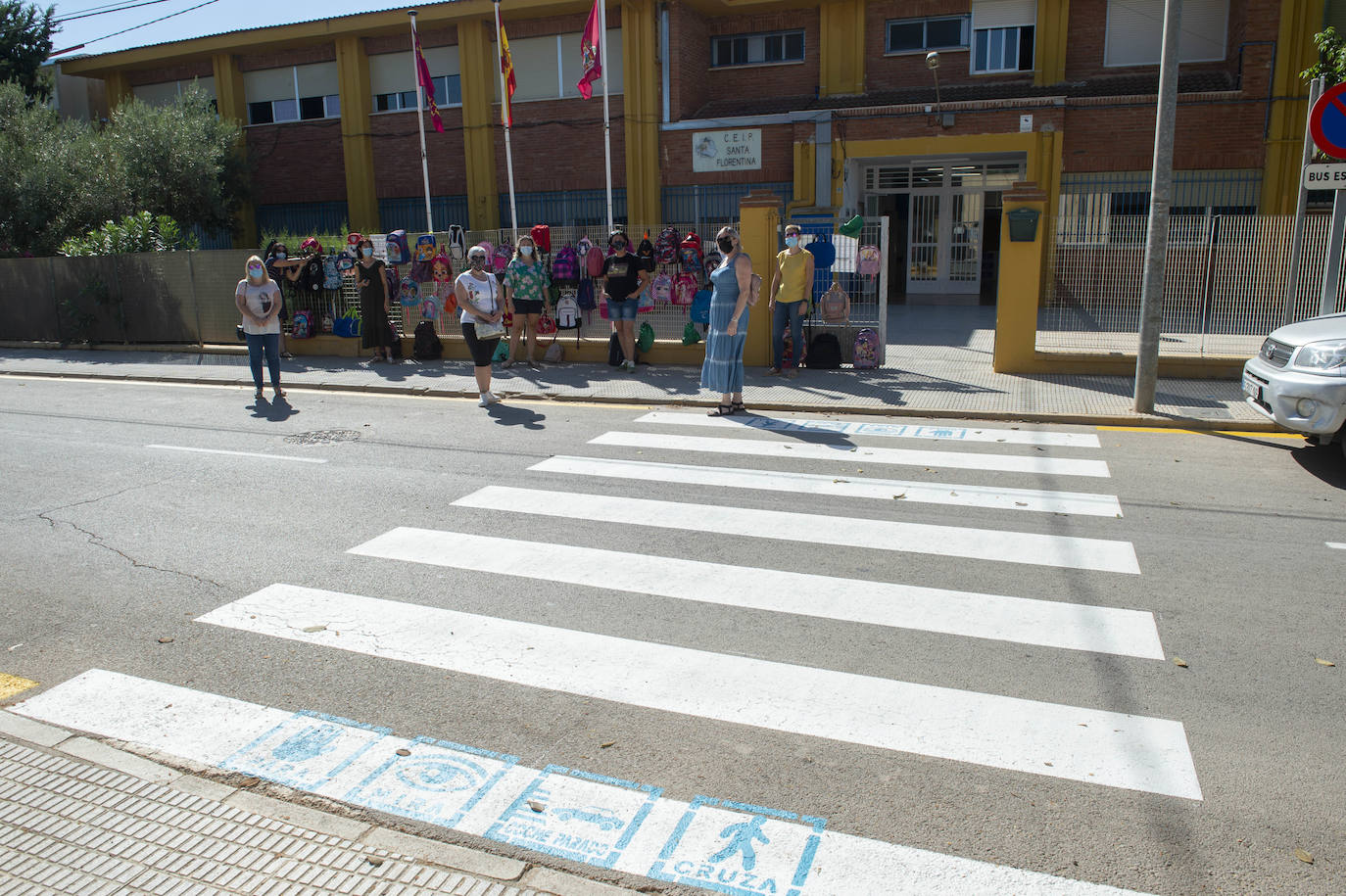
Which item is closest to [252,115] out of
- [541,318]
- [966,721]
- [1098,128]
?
[541,318]

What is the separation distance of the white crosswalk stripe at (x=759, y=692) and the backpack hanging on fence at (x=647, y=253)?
345 inches

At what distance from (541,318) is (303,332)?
A: 4766mm

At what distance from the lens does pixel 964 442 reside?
954 centimetres

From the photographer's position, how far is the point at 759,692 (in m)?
4.56

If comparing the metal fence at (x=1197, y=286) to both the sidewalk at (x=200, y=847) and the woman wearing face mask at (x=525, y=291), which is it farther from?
the sidewalk at (x=200, y=847)

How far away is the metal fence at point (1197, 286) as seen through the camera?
11992 mm

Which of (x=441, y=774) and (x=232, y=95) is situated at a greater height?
(x=232, y=95)

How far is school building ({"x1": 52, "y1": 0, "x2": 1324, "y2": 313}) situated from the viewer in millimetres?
20094

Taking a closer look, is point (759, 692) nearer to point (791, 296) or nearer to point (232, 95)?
point (791, 296)

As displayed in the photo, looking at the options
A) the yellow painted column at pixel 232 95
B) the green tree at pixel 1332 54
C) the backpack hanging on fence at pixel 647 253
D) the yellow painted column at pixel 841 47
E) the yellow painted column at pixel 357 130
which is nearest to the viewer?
the green tree at pixel 1332 54

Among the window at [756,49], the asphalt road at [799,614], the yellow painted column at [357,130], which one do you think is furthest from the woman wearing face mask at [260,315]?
the window at [756,49]

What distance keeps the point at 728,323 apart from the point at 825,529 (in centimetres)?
408

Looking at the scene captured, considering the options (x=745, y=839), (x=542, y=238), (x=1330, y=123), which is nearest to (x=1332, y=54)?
(x=1330, y=123)

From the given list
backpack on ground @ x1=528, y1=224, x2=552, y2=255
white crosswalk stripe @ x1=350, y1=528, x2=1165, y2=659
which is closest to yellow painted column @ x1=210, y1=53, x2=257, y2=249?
backpack on ground @ x1=528, y1=224, x2=552, y2=255
